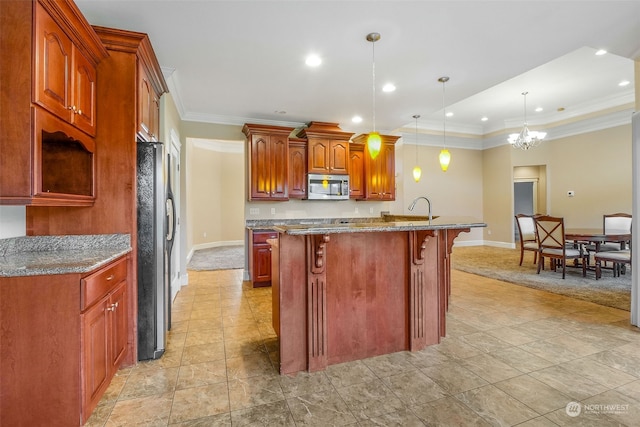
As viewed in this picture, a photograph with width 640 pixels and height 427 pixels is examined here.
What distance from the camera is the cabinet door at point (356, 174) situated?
5656mm

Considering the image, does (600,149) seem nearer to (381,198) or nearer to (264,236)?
(381,198)

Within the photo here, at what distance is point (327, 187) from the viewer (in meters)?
5.35

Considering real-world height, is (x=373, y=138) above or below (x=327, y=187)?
above

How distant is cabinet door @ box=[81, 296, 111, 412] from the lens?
1663 mm

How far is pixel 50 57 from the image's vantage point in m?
1.72

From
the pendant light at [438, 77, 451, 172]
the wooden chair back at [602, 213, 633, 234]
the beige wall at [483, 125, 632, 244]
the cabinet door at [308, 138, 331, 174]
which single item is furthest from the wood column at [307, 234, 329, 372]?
the beige wall at [483, 125, 632, 244]

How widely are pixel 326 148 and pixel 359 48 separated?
2.38m

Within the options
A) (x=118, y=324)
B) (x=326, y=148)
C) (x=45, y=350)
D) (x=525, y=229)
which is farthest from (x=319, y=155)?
(x=45, y=350)

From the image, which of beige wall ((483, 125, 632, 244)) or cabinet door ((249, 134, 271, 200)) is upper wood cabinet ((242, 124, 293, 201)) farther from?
beige wall ((483, 125, 632, 244))

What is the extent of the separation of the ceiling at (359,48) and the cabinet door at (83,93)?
1.99 feet

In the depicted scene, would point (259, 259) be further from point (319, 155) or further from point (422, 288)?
point (422, 288)

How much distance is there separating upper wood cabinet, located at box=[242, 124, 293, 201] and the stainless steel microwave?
0.44m

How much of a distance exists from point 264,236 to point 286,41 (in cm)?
266

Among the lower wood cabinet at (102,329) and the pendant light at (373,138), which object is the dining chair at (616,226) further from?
the lower wood cabinet at (102,329)
